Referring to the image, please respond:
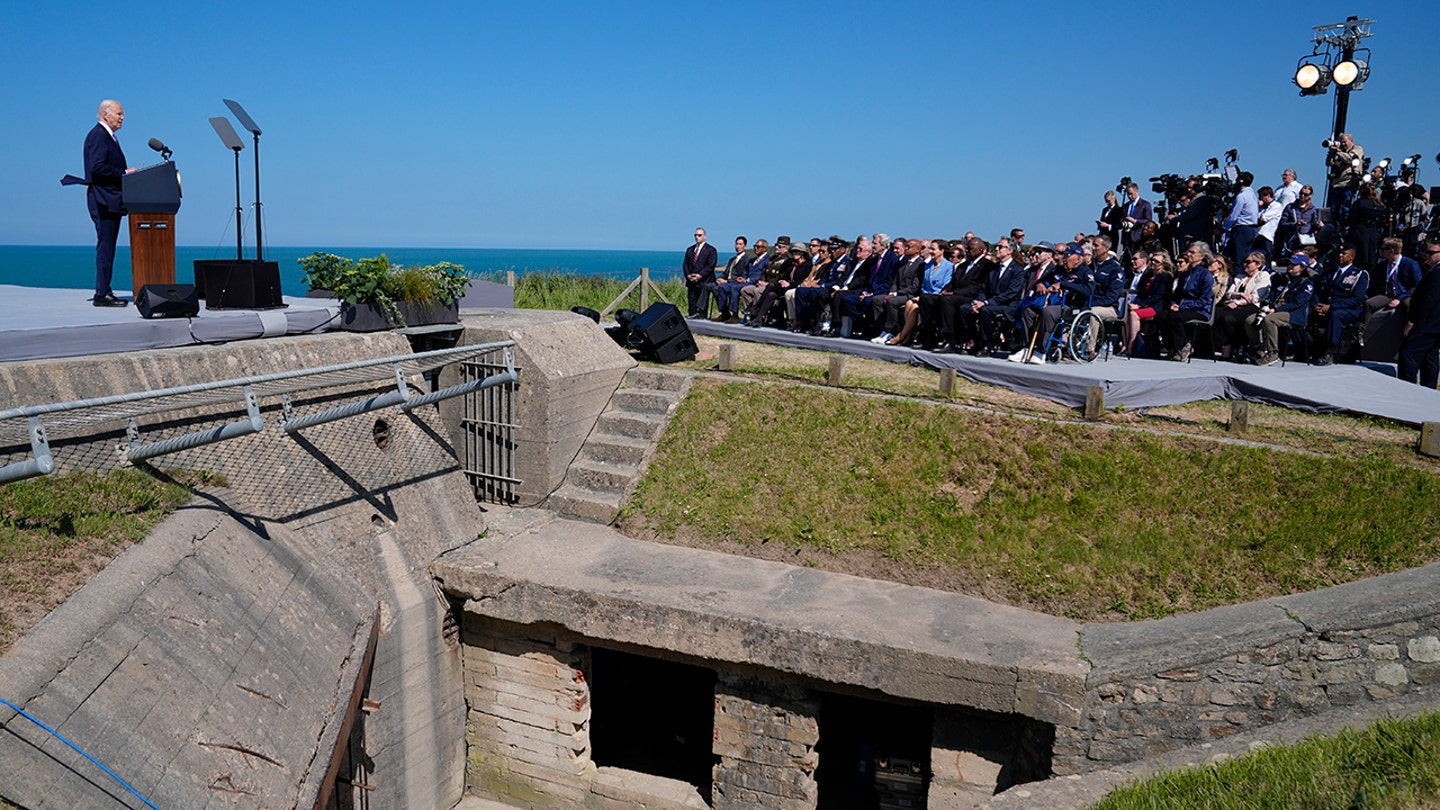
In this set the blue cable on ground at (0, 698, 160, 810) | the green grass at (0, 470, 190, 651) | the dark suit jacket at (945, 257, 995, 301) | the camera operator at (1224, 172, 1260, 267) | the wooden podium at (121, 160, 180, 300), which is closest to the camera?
the blue cable on ground at (0, 698, 160, 810)

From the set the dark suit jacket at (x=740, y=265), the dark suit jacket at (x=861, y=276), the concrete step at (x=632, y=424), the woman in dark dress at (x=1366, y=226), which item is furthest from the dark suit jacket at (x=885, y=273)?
the woman in dark dress at (x=1366, y=226)

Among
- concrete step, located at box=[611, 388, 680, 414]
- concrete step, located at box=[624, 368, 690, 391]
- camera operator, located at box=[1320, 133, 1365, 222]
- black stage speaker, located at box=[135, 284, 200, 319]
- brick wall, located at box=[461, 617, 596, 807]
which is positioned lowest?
brick wall, located at box=[461, 617, 596, 807]

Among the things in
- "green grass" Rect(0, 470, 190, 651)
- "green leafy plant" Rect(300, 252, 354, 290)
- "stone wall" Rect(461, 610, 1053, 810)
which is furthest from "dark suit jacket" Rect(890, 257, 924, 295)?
"green grass" Rect(0, 470, 190, 651)

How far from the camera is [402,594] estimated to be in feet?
29.0

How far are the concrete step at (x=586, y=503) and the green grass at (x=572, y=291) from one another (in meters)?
7.33

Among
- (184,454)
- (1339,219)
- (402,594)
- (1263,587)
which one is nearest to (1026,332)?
(1263,587)

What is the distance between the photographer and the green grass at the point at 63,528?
5.52 m

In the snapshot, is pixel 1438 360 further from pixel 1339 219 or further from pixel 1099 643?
pixel 1099 643

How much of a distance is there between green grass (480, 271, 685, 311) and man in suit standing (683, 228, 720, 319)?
2.47ft

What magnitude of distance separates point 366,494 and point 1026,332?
27.4 feet

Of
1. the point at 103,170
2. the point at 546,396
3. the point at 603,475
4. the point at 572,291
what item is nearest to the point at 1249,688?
the point at 603,475

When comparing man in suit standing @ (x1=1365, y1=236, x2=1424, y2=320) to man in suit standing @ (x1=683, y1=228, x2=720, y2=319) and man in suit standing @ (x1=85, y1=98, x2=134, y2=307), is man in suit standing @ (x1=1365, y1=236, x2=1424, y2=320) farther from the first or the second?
man in suit standing @ (x1=85, y1=98, x2=134, y2=307)

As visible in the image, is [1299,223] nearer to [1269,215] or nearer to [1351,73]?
[1269,215]

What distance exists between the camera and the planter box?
393 inches
